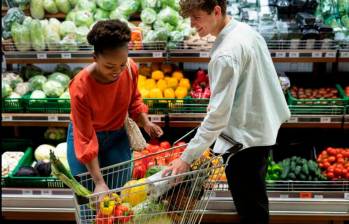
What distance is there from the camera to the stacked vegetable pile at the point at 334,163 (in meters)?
3.27

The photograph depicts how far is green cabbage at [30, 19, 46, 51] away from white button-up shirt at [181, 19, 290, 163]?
1686 millimetres

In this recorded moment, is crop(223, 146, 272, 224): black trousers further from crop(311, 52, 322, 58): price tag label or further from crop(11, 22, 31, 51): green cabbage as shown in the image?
crop(11, 22, 31, 51): green cabbage

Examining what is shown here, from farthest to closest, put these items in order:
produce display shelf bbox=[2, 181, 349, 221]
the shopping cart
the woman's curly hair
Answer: produce display shelf bbox=[2, 181, 349, 221]
the woman's curly hair
the shopping cart

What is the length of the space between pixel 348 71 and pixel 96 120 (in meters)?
2.35

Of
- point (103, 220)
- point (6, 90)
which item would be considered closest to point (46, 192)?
point (6, 90)

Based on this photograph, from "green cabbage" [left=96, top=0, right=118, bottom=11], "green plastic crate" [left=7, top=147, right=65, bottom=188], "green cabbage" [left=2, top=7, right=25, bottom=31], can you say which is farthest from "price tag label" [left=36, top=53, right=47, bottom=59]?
"green plastic crate" [left=7, top=147, right=65, bottom=188]

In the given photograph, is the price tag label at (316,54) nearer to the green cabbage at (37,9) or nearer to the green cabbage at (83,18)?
the green cabbage at (83,18)

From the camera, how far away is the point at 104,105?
240 cm

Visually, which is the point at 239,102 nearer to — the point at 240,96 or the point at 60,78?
the point at 240,96

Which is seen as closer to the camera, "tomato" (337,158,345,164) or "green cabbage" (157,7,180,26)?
"tomato" (337,158,345,164)

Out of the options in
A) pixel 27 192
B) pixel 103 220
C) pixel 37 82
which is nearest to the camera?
pixel 103 220

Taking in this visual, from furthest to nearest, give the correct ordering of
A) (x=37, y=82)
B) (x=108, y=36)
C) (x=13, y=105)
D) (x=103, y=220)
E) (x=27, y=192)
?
(x=37, y=82) → (x=13, y=105) → (x=27, y=192) → (x=108, y=36) → (x=103, y=220)

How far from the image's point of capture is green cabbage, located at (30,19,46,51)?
3467mm

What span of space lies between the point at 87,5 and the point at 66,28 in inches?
12.3
